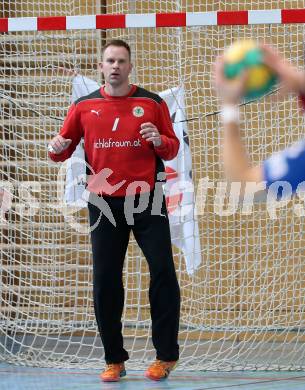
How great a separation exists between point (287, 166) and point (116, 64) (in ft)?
7.40

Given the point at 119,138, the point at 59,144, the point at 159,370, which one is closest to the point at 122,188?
the point at 119,138

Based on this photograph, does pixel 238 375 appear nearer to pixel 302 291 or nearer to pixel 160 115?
pixel 302 291

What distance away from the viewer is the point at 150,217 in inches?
215

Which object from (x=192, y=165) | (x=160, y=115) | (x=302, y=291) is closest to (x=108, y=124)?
(x=160, y=115)

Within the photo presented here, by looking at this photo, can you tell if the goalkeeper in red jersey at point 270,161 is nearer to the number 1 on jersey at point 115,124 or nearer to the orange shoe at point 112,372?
the number 1 on jersey at point 115,124

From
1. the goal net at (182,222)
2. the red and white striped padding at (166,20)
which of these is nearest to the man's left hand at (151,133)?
the red and white striped padding at (166,20)

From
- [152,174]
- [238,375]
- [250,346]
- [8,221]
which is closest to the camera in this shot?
[152,174]

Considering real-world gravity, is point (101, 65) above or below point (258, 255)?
above

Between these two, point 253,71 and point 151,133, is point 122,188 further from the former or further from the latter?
point 253,71

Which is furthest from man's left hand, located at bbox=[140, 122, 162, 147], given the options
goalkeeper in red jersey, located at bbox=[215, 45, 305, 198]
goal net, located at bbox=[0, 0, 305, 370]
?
goalkeeper in red jersey, located at bbox=[215, 45, 305, 198]

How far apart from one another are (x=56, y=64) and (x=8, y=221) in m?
1.18

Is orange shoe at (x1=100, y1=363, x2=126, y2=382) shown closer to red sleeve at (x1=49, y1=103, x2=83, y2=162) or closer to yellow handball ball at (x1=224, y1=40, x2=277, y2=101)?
red sleeve at (x1=49, y1=103, x2=83, y2=162)

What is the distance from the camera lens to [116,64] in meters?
5.41

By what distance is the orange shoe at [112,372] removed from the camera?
221 inches
